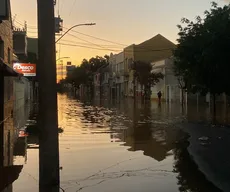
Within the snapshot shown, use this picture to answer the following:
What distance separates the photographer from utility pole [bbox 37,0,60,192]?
6457mm

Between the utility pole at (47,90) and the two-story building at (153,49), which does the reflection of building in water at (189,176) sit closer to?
the utility pole at (47,90)

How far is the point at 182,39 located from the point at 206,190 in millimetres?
14401

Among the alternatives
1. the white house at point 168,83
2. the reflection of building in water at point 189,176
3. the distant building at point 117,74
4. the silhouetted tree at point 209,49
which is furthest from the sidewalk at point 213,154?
the distant building at point 117,74

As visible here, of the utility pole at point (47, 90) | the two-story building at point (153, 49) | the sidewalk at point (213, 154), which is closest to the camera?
the utility pole at point (47, 90)

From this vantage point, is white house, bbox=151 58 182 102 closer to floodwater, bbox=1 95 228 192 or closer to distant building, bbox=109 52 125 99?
distant building, bbox=109 52 125 99

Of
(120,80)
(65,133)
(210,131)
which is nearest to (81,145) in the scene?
(65,133)

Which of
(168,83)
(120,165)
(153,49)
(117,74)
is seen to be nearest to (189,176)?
(120,165)

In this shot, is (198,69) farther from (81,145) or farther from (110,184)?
(110,184)

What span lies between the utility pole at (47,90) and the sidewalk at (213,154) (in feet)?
11.2

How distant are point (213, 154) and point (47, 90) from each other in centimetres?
682

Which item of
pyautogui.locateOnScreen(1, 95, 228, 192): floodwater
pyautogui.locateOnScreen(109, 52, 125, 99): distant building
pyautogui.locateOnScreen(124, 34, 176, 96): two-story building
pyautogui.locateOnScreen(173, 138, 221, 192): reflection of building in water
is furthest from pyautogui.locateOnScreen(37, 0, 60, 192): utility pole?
pyautogui.locateOnScreen(109, 52, 125, 99): distant building

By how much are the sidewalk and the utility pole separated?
135 inches

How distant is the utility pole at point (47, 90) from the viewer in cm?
646

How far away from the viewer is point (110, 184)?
8.51 meters
